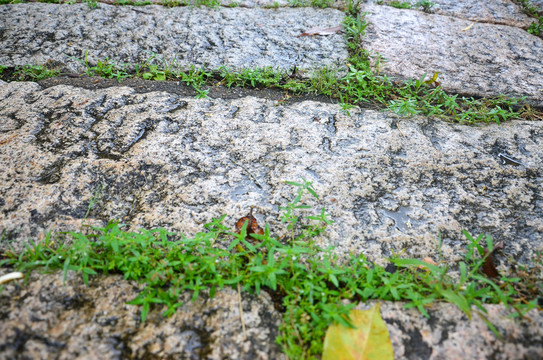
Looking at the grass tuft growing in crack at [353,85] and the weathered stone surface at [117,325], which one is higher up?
the grass tuft growing in crack at [353,85]

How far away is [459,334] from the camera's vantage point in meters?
1.01

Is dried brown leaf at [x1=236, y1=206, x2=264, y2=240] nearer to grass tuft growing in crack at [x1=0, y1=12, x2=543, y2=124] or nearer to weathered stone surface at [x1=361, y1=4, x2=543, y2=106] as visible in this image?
grass tuft growing in crack at [x1=0, y1=12, x2=543, y2=124]

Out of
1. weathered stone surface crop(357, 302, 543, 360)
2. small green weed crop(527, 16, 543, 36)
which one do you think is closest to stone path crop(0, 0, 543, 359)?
weathered stone surface crop(357, 302, 543, 360)

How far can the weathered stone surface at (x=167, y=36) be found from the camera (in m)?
2.25

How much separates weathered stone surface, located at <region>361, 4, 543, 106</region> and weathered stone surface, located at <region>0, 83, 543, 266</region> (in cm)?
42

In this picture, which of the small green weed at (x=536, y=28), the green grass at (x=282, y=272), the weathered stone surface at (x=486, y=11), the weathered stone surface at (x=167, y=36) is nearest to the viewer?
the green grass at (x=282, y=272)

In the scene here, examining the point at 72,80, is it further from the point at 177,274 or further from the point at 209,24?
the point at 177,274

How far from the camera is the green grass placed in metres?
1.06

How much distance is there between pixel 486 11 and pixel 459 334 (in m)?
2.95

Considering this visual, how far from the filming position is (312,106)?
1.92 m

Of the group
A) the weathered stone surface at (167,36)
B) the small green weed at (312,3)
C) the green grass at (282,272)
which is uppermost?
the small green weed at (312,3)

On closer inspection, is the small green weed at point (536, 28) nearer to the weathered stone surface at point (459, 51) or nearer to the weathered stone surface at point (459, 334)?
the weathered stone surface at point (459, 51)

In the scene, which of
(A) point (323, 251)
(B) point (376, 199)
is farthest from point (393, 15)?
(A) point (323, 251)

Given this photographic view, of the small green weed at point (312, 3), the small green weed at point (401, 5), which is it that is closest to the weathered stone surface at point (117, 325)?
the small green weed at point (312, 3)
